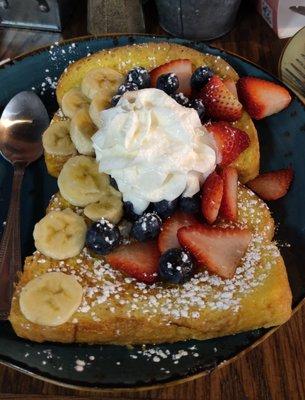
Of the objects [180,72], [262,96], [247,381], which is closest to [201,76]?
[180,72]

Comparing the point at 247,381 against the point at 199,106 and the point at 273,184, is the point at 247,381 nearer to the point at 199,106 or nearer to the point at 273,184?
the point at 273,184

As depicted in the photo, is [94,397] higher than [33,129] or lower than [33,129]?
lower

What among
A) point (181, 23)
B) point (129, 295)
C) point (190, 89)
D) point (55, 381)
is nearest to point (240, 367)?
point (129, 295)

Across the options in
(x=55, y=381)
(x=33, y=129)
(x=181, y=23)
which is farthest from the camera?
(x=181, y=23)

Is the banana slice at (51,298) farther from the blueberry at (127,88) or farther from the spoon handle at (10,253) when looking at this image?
the blueberry at (127,88)

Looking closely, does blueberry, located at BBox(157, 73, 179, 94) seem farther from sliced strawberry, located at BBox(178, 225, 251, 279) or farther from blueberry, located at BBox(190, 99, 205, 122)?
sliced strawberry, located at BBox(178, 225, 251, 279)

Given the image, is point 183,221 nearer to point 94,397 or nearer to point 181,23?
point 94,397

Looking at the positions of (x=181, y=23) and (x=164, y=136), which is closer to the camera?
(x=164, y=136)
